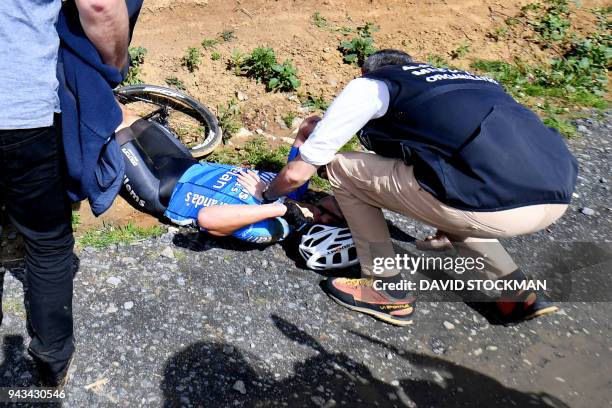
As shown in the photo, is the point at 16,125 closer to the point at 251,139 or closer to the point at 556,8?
the point at 251,139

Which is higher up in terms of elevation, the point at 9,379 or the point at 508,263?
the point at 508,263

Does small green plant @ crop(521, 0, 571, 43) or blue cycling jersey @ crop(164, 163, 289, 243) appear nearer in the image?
blue cycling jersey @ crop(164, 163, 289, 243)

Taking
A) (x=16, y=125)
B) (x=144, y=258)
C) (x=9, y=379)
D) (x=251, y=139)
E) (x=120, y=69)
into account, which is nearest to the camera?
(x=16, y=125)

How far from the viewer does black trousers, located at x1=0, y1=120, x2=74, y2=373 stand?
223 cm

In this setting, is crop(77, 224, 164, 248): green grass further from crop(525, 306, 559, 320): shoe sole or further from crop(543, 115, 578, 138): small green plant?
crop(543, 115, 578, 138): small green plant

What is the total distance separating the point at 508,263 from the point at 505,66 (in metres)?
3.51

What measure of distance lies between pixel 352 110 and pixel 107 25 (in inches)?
48.7

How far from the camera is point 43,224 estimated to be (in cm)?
242

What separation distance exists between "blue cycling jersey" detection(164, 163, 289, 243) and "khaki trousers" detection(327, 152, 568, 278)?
0.57 metres

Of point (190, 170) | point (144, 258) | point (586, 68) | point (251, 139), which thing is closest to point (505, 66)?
point (586, 68)

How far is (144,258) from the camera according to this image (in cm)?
375

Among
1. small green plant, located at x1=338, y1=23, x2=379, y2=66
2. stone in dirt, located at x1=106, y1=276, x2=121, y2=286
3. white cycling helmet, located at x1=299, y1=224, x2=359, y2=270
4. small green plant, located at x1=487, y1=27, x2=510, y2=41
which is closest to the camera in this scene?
stone in dirt, located at x1=106, y1=276, x2=121, y2=286

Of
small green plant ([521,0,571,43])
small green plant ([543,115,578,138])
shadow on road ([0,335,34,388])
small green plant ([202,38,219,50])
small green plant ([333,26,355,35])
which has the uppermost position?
small green plant ([521,0,571,43])

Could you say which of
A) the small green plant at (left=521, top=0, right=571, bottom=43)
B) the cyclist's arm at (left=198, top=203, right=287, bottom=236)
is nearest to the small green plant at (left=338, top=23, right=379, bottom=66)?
the small green plant at (left=521, top=0, right=571, bottom=43)
